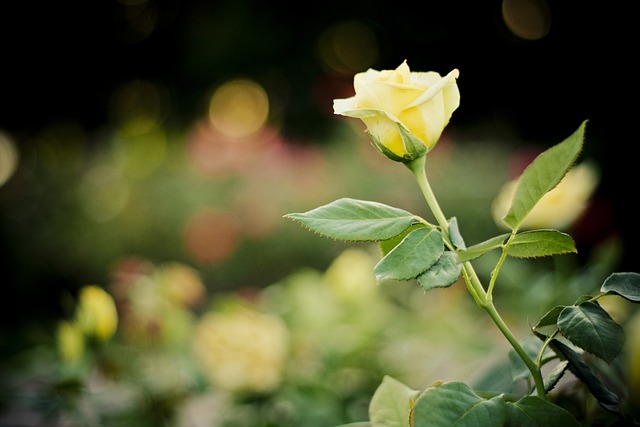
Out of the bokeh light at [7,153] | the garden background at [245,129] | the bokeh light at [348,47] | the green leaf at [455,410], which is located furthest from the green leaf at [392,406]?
the bokeh light at [348,47]

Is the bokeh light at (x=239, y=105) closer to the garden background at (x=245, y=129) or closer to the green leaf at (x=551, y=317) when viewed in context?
the garden background at (x=245, y=129)

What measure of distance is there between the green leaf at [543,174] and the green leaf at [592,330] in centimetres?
5

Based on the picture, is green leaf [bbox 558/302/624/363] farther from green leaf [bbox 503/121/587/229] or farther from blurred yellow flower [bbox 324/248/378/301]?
blurred yellow flower [bbox 324/248/378/301]

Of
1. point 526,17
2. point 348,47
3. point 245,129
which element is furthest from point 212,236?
point 526,17

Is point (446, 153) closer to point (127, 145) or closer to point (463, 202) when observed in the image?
point (463, 202)

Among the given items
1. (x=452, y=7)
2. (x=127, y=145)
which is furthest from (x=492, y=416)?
(x=452, y=7)

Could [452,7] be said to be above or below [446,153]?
above

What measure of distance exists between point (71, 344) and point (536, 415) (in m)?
0.51

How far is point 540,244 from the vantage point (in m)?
0.28

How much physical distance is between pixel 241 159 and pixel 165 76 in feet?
9.29

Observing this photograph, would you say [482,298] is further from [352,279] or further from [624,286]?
[352,279]

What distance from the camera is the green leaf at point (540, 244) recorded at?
268 mm

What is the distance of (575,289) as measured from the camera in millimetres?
632

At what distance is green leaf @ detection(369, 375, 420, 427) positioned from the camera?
315 mm
